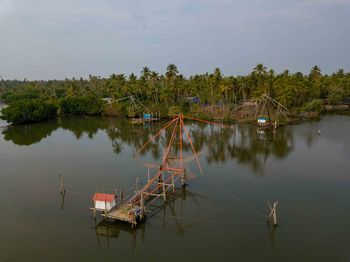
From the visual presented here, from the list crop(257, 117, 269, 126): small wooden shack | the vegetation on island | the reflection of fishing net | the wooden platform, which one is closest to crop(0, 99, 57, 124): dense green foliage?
the vegetation on island

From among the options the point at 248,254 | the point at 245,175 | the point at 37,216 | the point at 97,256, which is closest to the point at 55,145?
the point at 37,216

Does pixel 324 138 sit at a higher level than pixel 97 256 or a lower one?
higher

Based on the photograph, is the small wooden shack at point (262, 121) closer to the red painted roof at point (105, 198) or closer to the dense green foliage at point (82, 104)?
the red painted roof at point (105, 198)

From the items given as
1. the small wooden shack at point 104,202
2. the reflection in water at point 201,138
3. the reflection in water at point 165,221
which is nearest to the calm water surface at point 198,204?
the reflection in water at point 165,221

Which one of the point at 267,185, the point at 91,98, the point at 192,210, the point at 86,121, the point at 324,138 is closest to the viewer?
the point at 192,210

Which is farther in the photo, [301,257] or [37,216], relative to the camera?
[37,216]

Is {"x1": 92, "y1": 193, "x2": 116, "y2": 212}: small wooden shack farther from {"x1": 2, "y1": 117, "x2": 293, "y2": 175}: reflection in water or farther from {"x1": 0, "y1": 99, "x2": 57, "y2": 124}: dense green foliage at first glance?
{"x1": 0, "y1": 99, "x2": 57, "y2": 124}: dense green foliage

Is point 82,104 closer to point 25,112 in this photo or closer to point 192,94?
point 25,112

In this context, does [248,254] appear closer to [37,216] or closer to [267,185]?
[267,185]

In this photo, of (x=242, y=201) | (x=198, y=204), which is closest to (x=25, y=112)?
(x=198, y=204)
